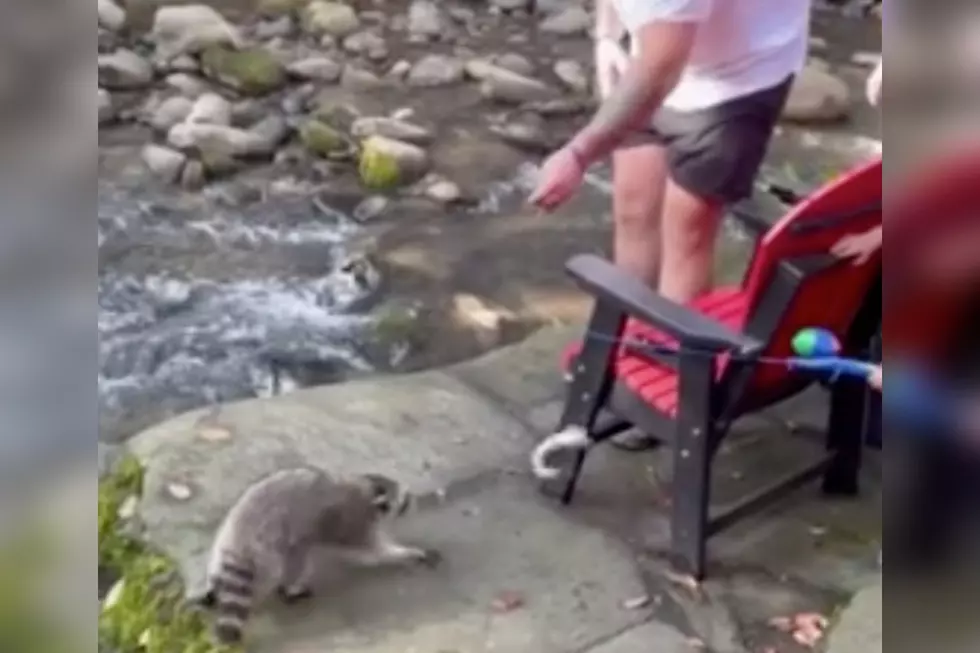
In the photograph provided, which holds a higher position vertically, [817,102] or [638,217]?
[638,217]

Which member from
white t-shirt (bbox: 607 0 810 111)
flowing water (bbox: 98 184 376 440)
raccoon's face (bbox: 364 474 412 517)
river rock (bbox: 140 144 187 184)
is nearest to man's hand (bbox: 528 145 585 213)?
white t-shirt (bbox: 607 0 810 111)

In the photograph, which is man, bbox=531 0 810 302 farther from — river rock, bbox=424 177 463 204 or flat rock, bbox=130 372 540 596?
river rock, bbox=424 177 463 204

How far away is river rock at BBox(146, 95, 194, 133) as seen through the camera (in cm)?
506

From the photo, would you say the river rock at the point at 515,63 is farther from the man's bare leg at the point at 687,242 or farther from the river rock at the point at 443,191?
the man's bare leg at the point at 687,242

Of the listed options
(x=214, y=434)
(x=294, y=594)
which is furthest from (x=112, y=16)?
(x=294, y=594)

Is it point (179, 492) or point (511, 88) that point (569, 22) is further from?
point (179, 492)

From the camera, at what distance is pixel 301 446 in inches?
115

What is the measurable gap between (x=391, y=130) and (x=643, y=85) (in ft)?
8.56

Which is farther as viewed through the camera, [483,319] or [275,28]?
[275,28]

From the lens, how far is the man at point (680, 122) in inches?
98.3

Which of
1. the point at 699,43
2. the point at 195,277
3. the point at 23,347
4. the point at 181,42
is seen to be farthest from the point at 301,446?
the point at 181,42

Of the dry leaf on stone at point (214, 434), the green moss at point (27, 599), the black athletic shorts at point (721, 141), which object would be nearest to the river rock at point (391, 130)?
the dry leaf on stone at point (214, 434)

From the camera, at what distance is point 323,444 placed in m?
2.94

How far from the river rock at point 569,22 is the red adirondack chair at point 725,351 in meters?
3.60
